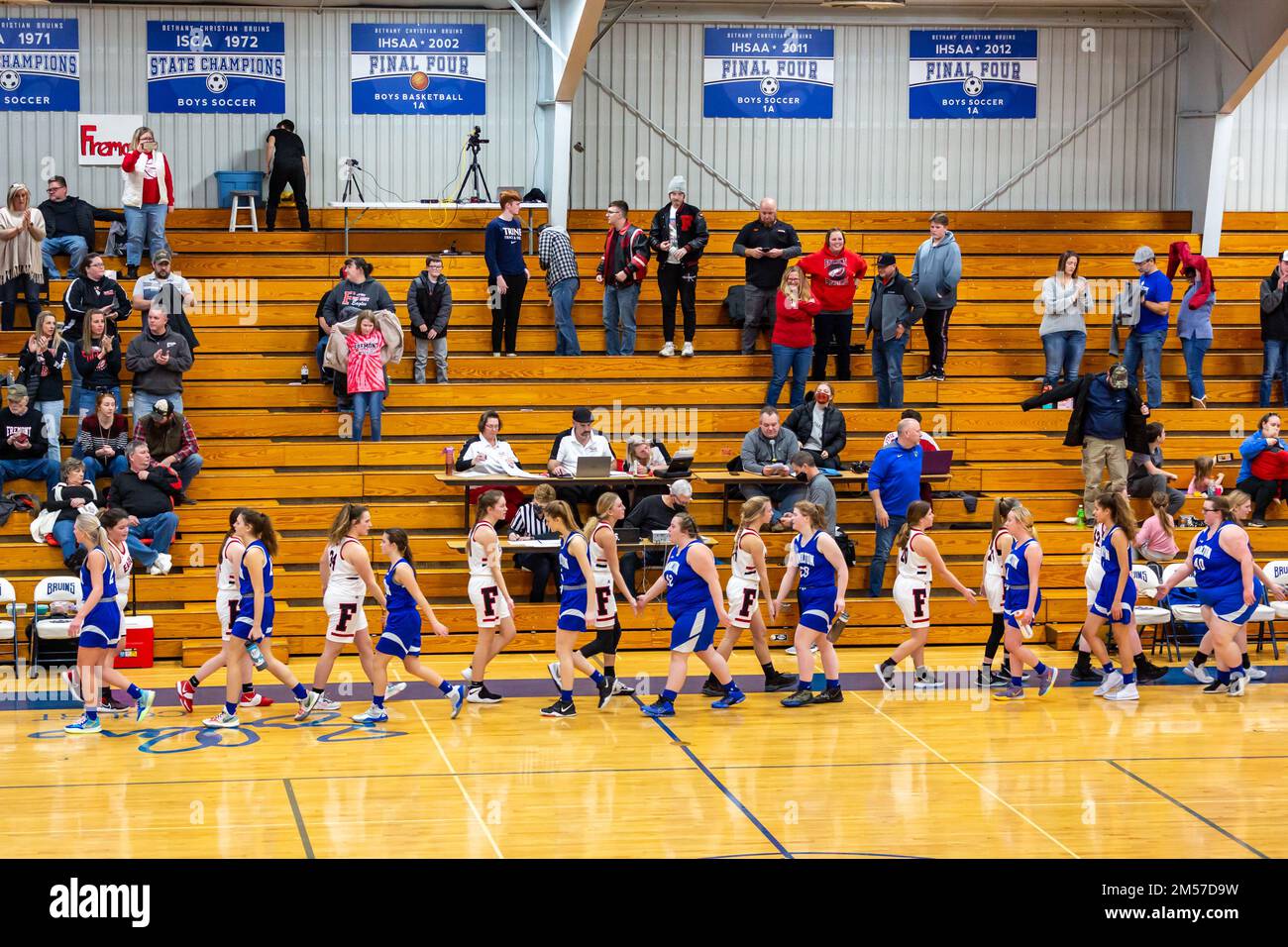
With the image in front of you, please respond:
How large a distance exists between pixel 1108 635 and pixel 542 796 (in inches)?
259

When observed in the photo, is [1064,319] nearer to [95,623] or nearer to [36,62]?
[95,623]

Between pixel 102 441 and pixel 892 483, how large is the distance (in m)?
7.41

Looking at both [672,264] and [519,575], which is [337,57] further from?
[519,575]

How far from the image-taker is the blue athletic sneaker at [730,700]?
1164cm

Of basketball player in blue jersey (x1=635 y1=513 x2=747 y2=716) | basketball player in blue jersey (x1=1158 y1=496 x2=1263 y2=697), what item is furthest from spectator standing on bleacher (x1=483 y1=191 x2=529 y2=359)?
basketball player in blue jersey (x1=1158 y1=496 x2=1263 y2=697)

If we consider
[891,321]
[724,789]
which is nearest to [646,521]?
[891,321]

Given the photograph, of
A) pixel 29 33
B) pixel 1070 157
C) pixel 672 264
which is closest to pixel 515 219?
pixel 672 264

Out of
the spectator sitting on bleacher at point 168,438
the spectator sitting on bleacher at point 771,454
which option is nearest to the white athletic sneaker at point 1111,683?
the spectator sitting on bleacher at point 771,454

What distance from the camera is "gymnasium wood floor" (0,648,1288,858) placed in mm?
8258

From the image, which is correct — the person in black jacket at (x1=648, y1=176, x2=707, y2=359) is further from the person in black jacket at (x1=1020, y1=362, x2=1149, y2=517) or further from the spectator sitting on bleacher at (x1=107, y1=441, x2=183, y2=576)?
the spectator sitting on bleacher at (x1=107, y1=441, x2=183, y2=576)

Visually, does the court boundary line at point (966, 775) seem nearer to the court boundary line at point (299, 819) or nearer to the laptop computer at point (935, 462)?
the laptop computer at point (935, 462)

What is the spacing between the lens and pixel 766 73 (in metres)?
20.1

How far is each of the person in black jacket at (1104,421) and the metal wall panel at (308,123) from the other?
8364 mm
